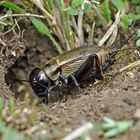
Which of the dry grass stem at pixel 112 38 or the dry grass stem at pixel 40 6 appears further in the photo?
the dry grass stem at pixel 112 38

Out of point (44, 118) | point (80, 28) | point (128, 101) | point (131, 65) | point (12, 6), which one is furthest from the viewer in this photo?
point (80, 28)

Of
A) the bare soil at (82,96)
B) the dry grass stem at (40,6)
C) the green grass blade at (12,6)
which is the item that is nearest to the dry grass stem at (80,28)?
the dry grass stem at (40,6)

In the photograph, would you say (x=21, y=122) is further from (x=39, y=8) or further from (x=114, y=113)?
(x=39, y=8)

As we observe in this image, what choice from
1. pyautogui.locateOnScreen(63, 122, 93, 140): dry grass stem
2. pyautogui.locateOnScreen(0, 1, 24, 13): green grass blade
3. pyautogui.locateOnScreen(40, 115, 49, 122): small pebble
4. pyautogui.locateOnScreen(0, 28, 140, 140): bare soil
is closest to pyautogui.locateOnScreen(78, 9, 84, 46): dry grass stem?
pyautogui.locateOnScreen(0, 28, 140, 140): bare soil

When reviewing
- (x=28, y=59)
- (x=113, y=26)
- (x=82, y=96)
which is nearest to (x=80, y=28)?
(x=113, y=26)

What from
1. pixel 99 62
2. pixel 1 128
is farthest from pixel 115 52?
pixel 1 128

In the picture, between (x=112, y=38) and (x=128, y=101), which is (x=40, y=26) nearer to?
(x=112, y=38)

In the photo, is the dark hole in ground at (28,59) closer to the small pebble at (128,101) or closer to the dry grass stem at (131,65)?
the dry grass stem at (131,65)
